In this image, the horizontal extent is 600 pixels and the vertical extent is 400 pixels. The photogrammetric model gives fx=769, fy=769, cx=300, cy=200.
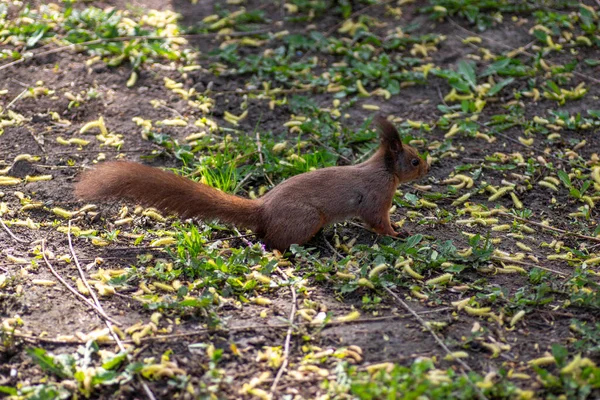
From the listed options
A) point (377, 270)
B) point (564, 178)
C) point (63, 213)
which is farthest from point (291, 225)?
point (564, 178)

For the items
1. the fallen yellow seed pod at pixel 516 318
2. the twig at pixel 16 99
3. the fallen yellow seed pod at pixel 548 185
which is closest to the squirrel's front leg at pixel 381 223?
the fallen yellow seed pod at pixel 516 318

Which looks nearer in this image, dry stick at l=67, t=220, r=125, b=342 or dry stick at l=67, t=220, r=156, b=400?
dry stick at l=67, t=220, r=156, b=400

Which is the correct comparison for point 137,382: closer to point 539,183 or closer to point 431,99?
point 539,183

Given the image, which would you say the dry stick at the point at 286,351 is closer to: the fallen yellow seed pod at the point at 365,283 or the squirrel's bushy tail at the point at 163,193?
the fallen yellow seed pod at the point at 365,283

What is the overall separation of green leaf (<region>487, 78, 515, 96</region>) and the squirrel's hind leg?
2.29m

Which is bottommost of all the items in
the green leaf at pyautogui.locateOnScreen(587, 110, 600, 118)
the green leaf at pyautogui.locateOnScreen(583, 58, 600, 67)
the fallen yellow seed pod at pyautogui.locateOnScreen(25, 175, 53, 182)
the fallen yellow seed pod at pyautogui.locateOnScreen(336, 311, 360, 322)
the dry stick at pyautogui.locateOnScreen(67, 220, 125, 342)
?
the fallen yellow seed pod at pyautogui.locateOnScreen(336, 311, 360, 322)

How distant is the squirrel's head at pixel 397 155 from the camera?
14.3 feet

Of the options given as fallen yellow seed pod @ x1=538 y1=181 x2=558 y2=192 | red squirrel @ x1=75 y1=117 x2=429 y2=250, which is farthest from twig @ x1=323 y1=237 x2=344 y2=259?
fallen yellow seed pod @ x1=538 y1=181 x2=558 y2=192

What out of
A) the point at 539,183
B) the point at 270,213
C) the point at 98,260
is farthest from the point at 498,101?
the point at 98,260

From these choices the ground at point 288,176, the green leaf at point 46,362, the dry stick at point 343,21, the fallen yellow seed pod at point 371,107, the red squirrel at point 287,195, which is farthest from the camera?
the dry stick at point 343,21

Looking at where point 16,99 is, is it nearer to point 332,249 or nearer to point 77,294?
point 77,294

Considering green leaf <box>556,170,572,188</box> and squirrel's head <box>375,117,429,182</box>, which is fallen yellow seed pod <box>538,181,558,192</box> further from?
squirrel's head <box>375,117,429,182</box>

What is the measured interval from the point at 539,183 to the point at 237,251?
2080 millimetres

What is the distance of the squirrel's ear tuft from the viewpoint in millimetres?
4336
